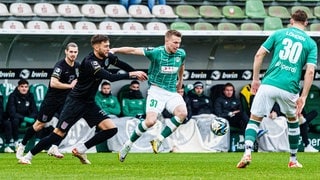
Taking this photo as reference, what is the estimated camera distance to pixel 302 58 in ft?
40.5

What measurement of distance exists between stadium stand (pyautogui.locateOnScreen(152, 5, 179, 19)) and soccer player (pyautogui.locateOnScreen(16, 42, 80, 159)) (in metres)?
6.86

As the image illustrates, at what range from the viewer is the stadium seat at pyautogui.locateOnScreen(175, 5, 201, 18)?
2352 centimetres

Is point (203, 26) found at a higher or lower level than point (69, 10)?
lower

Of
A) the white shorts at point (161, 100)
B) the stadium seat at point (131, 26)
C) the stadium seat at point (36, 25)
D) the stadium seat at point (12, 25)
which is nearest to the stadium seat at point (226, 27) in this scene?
the stadium seat at point (131, 26)

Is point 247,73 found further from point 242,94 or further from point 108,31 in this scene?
point 108,31

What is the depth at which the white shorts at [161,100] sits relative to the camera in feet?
47.7

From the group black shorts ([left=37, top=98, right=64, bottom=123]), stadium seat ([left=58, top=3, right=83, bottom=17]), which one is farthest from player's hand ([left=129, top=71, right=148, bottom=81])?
stadium seat ([left=58, top=3, right=83, bottom=17])

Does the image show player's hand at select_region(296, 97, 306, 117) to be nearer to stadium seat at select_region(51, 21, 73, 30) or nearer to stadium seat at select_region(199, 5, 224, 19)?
stadium seat at select_region(51, 21, 73, 30)

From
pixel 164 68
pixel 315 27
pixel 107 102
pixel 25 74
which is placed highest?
pixel 164 68

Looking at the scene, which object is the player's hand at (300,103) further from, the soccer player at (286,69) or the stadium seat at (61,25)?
the stadium seat at (61,25)

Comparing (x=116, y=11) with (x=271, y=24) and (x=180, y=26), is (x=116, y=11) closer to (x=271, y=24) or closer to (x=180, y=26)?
(x=180, y=26)

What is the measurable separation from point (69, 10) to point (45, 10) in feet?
1.91

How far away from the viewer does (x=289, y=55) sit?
12.3m

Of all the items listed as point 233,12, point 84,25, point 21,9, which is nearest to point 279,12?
point 233,12
